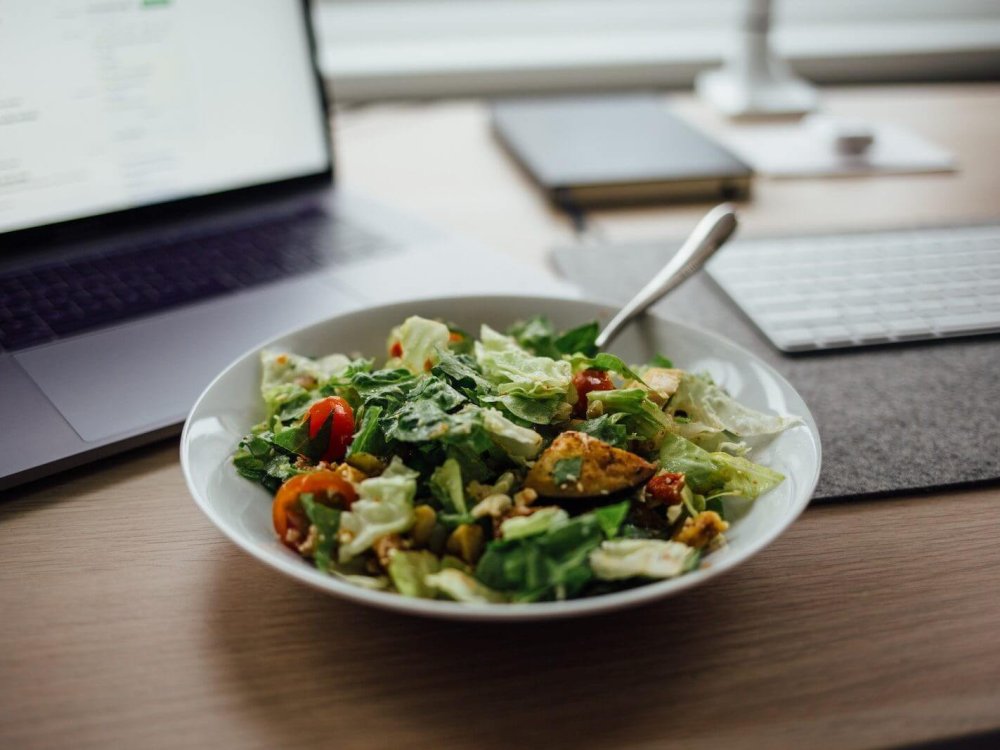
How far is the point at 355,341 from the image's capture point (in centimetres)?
80

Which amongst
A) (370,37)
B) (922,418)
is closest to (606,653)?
(922,418)

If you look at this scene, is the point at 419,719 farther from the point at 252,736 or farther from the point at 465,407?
the point at 465,407

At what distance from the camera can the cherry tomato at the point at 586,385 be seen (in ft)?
2.19

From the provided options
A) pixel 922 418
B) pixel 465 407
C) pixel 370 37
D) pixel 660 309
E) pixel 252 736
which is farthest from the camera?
pixel 370 37

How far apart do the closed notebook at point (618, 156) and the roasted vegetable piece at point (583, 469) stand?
784 mm

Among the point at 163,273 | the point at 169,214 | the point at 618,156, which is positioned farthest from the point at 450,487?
the point at 618,156

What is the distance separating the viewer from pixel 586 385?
671mm

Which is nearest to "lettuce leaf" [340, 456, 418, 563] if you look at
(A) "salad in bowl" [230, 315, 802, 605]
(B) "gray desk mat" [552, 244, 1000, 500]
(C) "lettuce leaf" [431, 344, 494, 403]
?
(A) "salad in bowl" [230, 315, 802, 605]

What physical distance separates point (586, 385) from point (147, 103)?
714mm

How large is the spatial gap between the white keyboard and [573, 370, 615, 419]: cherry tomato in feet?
1.00

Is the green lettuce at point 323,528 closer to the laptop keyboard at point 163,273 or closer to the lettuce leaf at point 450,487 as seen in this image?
the lettuce leaf at point 450,487

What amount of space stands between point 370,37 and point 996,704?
2.14 metres

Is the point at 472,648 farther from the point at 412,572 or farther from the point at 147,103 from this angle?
the point at 147,103

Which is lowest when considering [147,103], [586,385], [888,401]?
[888,401]
